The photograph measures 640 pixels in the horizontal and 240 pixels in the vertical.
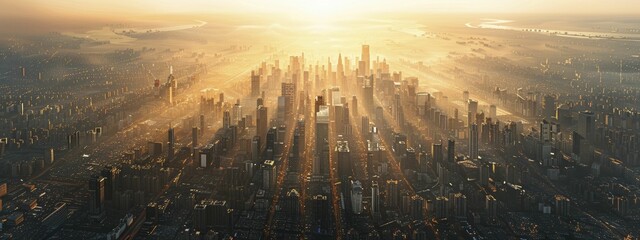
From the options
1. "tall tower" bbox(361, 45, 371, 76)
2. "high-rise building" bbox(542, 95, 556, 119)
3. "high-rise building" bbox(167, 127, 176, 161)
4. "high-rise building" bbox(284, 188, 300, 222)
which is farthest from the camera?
"tall tower" bbox(361, 45, 371, 76)

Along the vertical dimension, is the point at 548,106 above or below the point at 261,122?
above

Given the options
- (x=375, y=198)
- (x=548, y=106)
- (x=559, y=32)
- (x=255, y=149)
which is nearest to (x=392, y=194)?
(x=375, y=198)

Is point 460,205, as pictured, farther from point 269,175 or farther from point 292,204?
point 269,175

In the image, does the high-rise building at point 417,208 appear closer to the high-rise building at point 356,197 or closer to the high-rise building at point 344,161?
the high-rise building at point 356,197

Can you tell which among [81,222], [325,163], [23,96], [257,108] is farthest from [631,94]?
[23,96]

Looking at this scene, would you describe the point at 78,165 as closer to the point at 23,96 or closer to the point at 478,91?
the point at 23,96

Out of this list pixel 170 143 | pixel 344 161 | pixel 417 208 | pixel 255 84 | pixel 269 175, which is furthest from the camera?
pixel 255 84

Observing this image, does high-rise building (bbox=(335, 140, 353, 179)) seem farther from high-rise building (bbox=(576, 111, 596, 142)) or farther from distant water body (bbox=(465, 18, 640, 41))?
distant water body (bbox=(465, 18, 640, 41))

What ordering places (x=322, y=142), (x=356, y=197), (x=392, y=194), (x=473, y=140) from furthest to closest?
(x=473, y=140), (x=322, y=142), (x=392, y=194), (x=356, y=197)

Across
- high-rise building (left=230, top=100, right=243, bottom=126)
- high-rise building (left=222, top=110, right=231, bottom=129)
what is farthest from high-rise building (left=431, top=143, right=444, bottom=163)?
high-rise building (left=222, top=110, right=231, bottom=129)

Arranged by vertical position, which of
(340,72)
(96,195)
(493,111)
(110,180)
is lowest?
(96,195)
